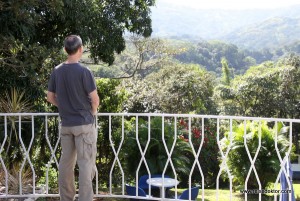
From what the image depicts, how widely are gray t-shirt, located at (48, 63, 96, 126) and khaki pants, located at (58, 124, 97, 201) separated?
7 cm

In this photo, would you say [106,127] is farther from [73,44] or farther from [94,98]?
[73,44]

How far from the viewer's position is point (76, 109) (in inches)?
132

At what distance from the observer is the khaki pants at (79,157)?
339cm

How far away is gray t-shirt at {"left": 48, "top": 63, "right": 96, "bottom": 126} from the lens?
3277 mm

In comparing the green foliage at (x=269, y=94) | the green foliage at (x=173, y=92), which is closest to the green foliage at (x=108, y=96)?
the green foliage at (x=173, y=92)

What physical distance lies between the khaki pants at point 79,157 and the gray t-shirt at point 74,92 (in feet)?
0.24

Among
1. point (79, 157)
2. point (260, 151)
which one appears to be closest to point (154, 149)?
point (260, 151)

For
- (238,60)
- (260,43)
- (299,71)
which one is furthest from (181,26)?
(299,71)

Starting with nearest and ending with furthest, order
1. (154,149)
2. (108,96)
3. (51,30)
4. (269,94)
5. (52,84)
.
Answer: (52,84)
(154,149)
(51,30)
(108,96)
(269,94)

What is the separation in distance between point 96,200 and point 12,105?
165 cm

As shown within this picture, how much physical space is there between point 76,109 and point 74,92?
14cm

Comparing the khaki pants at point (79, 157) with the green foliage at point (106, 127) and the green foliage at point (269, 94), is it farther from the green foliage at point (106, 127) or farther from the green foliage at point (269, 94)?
the green foliage at point (269, 94)

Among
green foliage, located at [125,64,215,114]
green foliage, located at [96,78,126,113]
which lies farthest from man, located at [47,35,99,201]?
green foliage, located at [125,64,215,114]

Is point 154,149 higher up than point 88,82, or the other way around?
point 88,82
